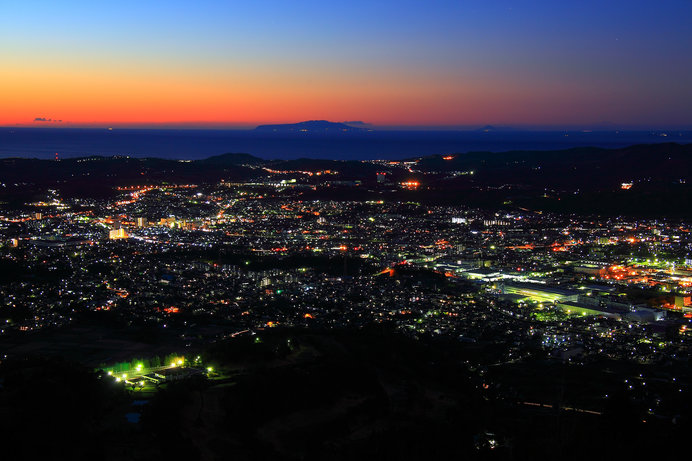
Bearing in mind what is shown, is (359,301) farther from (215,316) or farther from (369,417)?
(369,417)

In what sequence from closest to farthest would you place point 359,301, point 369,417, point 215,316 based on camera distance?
point 369,417 → point 215,316 → point 359,301

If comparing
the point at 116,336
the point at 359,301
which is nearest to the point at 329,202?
the point at 359,301

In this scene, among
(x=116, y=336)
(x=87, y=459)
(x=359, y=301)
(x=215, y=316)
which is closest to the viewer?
(x=87, y=459)

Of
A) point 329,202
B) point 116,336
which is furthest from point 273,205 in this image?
point 116,336

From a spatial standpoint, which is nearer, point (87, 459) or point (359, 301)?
point (87, 459)

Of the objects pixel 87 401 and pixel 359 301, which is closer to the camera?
pixel 87 401

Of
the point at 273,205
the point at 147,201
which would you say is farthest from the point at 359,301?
the point at 147,201

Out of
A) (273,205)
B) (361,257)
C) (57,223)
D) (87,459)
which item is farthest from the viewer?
(273,205)

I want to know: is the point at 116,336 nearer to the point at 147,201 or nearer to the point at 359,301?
the point at 359,301

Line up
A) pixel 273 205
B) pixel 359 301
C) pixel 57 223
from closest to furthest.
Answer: pixel 359 301 < pixel 57 223 < pixel 273 205
